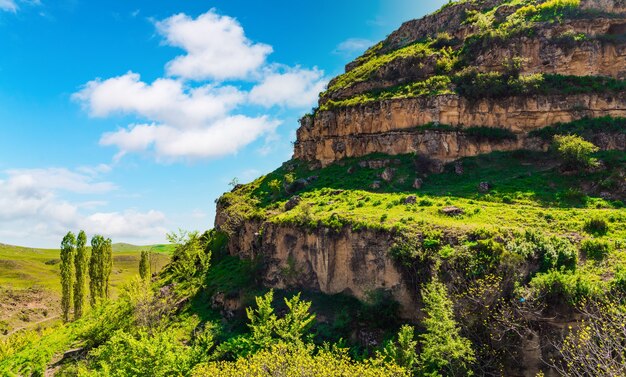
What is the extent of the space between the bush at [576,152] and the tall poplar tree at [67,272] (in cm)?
6663

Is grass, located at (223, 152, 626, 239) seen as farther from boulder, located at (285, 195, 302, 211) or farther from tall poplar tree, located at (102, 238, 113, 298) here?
tall poplar tree, located at (102, 238, 113, 298)

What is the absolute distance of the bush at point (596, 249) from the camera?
82.9 feet

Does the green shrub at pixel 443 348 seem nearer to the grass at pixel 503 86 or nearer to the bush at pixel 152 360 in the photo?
the bush at pixel 152 360

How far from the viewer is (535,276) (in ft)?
83.1

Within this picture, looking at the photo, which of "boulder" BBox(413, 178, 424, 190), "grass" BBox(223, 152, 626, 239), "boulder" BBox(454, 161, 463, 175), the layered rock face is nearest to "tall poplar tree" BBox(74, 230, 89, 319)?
"grass" BBox(223, 152, 626, 239)

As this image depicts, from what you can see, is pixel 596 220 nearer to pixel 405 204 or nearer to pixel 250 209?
pixel 405 204

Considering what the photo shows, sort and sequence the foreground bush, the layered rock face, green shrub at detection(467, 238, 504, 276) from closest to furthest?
the foreground bush → green shrub at detection(467, 238, 504, 276) → the layered rock face

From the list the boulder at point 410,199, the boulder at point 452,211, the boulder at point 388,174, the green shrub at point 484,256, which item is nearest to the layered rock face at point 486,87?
the boulder at point 388,174

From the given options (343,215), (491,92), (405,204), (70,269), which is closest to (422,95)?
(491,92)

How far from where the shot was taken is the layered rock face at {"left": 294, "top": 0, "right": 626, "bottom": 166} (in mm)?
45500

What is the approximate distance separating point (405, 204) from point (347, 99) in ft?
86.1

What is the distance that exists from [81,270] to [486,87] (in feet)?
209

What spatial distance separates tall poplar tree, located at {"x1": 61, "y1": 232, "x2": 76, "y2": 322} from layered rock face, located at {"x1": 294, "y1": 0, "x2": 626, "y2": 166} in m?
40.0

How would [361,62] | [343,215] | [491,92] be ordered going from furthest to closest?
[361,62] → [491,92] → [343,215]
